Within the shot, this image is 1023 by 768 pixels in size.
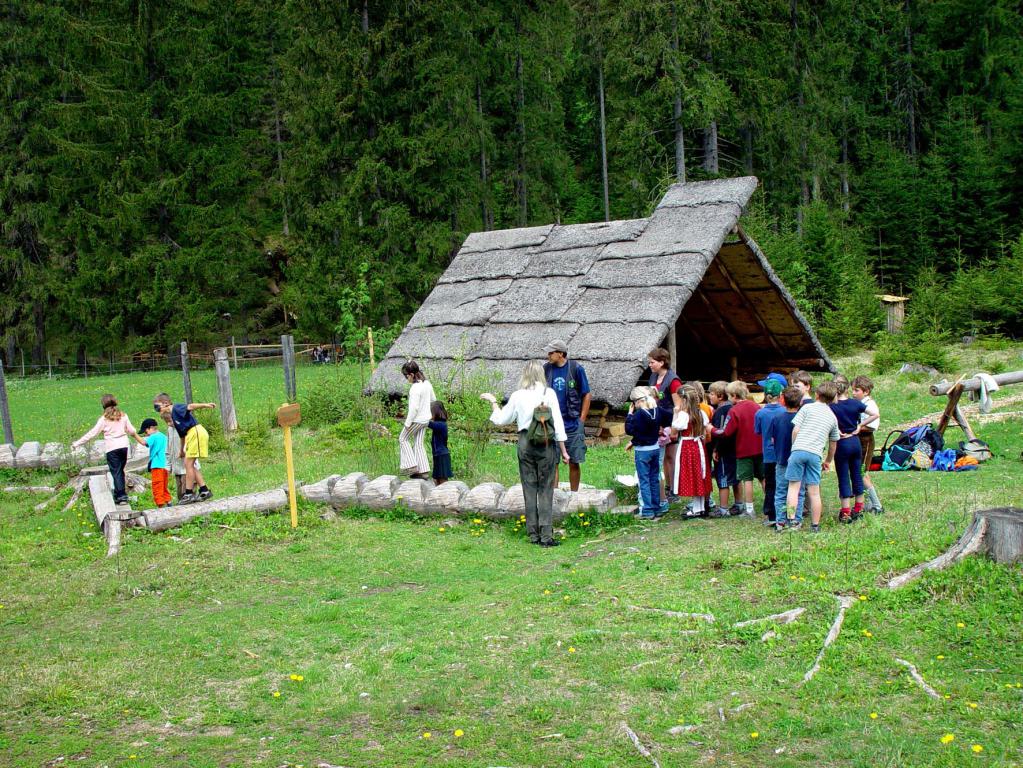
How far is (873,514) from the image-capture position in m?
8.84

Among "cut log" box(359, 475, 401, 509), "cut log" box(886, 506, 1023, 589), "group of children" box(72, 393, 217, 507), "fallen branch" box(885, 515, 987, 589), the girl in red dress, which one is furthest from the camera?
"group of children" box(72, 393, 217, 507)

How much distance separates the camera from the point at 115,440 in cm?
1207

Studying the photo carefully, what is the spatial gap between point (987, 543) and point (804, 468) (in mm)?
2001

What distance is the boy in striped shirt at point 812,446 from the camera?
28.1ft

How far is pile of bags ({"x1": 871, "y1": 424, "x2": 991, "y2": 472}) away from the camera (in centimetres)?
1155

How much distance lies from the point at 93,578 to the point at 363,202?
26848 millimetres

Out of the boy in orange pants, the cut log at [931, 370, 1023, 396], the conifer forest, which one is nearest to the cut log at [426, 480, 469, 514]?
the boy in orange pants

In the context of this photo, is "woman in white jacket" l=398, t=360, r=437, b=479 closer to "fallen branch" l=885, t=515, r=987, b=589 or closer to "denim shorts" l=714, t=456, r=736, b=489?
"denim shorts" l=714, t=456, r=736, b=489

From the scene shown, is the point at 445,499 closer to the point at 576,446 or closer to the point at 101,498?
the point at 576,446

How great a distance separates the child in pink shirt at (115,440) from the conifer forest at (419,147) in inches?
744

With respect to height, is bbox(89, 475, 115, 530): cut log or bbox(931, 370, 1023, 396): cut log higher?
bbox(931, 370, 1023, 396): cut log

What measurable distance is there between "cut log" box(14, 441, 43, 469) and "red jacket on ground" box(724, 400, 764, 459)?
10977mm

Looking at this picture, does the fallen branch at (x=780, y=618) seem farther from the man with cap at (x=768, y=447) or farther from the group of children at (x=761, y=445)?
the man with cap at (x=768, y=447)

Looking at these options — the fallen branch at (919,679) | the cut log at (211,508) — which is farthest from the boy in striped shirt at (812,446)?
the cut log at (211,508)
